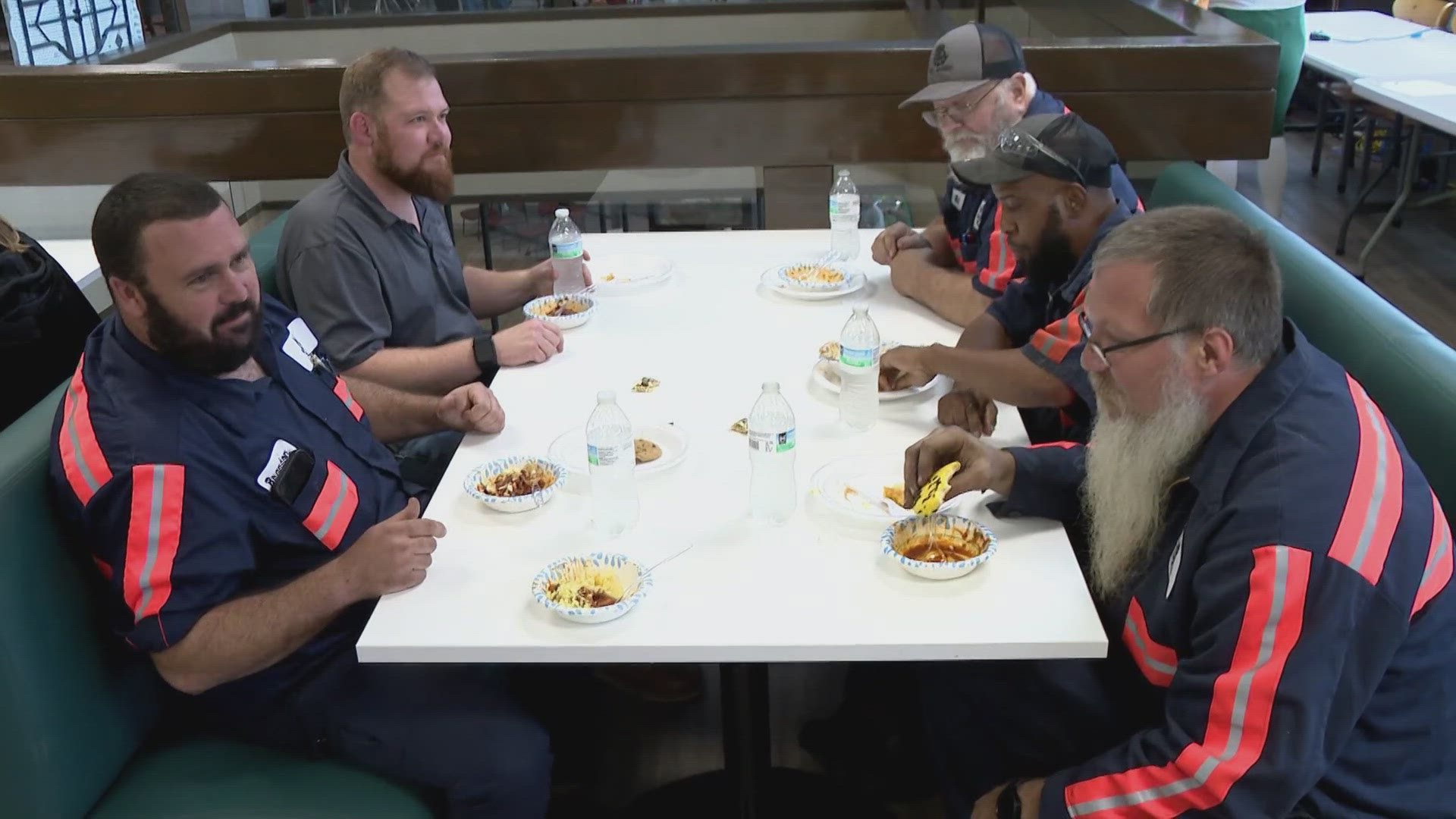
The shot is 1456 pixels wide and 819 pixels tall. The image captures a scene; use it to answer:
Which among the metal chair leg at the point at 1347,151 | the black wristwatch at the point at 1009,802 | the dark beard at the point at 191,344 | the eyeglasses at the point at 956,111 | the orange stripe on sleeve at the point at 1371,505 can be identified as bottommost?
the metal chair leg at the point at 1347,151

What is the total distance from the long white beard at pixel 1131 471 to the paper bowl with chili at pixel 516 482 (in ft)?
2.75

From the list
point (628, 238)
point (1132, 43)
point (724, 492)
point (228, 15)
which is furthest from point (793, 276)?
point (228, 15)

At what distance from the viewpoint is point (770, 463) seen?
1775 mm

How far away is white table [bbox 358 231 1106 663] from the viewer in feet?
4.98

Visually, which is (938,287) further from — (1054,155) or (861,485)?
(861,485)

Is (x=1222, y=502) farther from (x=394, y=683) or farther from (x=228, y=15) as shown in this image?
(x=228, y=15)

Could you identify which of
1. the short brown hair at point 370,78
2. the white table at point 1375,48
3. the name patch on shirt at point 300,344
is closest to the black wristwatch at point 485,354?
the name patch on shirt at point 300,344

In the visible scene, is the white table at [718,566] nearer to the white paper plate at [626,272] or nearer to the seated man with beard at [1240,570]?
the seated man with beard at [1240,570]

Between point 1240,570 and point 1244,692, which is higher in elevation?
point 1240,570

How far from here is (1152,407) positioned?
155cm

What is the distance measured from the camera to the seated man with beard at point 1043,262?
2072 millimetres

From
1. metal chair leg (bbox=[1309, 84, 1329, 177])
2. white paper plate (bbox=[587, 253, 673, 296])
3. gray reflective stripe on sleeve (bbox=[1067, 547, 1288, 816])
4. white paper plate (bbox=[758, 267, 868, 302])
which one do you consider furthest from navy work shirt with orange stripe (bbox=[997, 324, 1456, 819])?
metal chair leg (bbox=[1309, 84, 1329, 177])

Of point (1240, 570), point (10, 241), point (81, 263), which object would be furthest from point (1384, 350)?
point (81, 263)

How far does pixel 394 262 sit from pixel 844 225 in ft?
3.82
